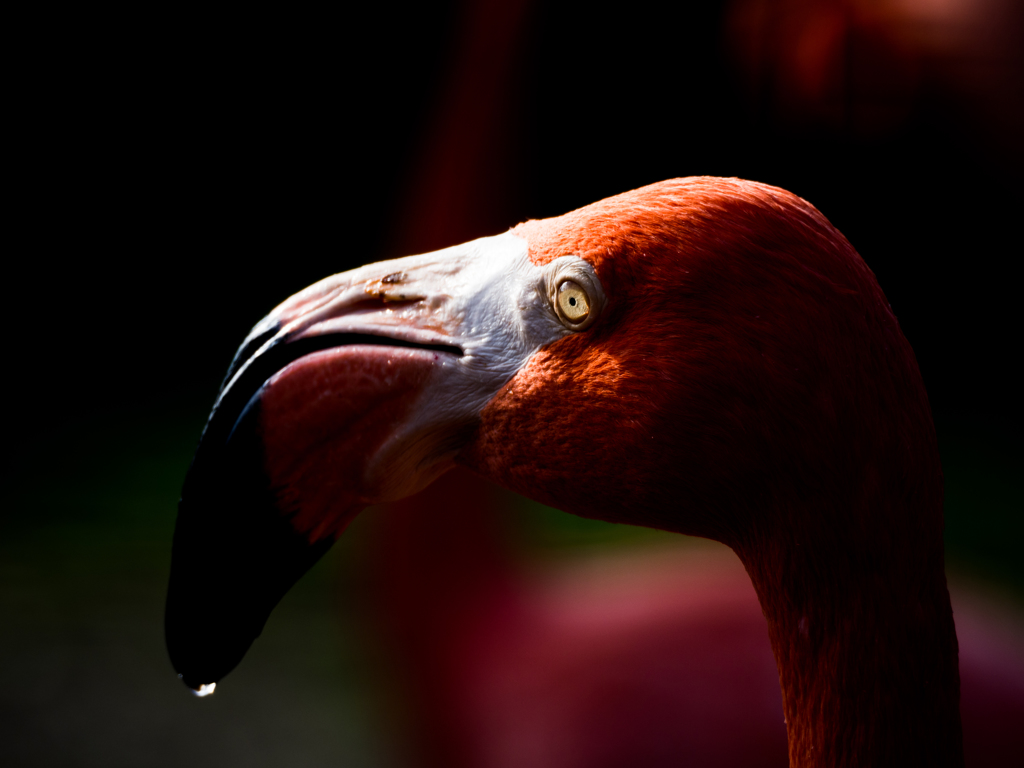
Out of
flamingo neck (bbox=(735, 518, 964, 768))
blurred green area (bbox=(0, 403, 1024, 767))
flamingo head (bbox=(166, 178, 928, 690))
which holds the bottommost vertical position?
blurred green area (bbox=(0, 403, 1024, 767))

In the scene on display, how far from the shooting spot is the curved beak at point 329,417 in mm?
884

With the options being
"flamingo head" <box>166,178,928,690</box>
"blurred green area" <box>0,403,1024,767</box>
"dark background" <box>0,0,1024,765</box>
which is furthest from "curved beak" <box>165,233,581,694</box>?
"blurred green area" <box>0,403,1024,767</box>

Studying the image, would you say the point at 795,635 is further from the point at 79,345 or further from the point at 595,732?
the point at 79,345

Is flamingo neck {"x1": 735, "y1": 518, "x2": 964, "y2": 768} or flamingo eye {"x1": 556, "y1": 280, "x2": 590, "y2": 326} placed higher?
flamingo eye {"x1": 556, "y1": 280, "x2": 590, "y2": 326}

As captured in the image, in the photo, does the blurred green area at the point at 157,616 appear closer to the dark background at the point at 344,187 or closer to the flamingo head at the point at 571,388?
the dark background at the point at 344,187

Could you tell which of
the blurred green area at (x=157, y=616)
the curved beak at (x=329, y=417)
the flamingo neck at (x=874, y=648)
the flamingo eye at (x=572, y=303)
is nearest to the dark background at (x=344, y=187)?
the blurred green area at (x=157, y=616)

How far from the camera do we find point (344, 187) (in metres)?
4.64

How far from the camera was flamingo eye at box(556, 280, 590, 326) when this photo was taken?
0.82 m

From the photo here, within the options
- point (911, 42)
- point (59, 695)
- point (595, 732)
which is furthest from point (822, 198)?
point (59, 695)

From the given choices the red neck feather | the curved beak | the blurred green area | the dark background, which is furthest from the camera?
the blurred green area

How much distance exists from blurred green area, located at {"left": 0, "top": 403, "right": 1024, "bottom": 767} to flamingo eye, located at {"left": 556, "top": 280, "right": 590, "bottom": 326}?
1407 millimetres

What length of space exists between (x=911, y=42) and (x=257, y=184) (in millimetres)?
3731

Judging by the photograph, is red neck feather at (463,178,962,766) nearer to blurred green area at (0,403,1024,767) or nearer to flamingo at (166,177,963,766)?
flamingo at (166,177,963,766)

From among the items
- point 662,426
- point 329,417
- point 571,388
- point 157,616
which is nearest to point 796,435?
point 662,426
